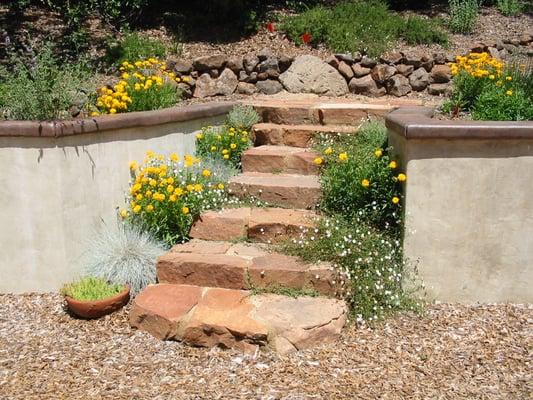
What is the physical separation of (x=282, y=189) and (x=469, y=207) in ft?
4.97

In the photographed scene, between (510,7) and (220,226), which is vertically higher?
(510,7)

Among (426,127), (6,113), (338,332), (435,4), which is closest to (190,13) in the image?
(435,4)

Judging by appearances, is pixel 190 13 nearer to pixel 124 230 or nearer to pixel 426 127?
pixel 124 230

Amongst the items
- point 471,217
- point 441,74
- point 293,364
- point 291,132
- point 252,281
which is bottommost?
point 293,364

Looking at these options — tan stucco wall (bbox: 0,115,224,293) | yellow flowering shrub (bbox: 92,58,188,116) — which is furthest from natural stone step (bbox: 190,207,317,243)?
yellow flowering shrub (bbox: 92,58,188,116)

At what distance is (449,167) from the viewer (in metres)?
4.03

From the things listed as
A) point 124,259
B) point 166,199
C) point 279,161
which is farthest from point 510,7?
point 124,259

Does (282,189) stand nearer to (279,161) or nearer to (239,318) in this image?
(279,161)

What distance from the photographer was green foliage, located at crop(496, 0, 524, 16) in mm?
9656

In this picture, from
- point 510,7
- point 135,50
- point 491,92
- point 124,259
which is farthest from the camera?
point 510,7

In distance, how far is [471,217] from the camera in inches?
161

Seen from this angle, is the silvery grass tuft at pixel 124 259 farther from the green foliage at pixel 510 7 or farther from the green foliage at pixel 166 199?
the green foliage at pixel 510 7

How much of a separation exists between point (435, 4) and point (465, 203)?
23.3 ft

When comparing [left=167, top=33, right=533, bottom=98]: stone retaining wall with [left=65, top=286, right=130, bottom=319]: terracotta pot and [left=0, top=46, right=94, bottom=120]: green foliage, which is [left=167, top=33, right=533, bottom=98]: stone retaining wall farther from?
[left=65, top=286, right=130, bottom=319]: terracotta pot
